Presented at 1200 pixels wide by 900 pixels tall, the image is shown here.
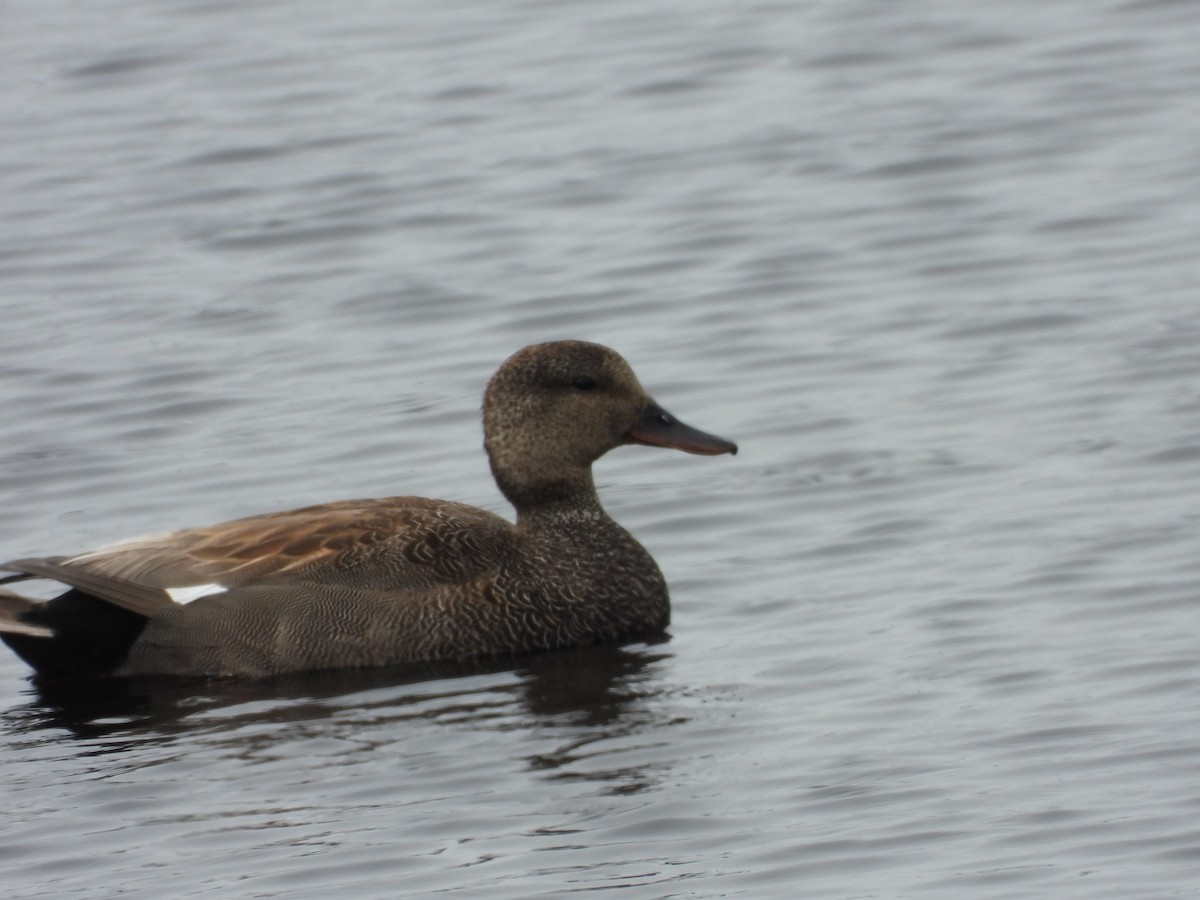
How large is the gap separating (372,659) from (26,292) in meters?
6.41

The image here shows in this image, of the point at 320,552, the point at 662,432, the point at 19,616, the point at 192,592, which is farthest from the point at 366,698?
the point at 662,432

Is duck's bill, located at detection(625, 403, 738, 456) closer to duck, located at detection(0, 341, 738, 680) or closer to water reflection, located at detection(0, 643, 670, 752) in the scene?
duck, located at detection(0, 341, 738, 680)

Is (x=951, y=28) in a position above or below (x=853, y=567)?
above

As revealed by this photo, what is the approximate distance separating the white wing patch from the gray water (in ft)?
1.13

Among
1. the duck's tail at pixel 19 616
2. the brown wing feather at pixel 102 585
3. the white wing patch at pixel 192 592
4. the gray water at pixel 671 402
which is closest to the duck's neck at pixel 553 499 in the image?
the gray water at pixel 671 402

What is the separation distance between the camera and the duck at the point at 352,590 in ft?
29.9

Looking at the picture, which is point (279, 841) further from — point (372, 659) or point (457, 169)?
point (457, 169)

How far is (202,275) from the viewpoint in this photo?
1477 cm

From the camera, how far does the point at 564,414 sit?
9664 millimetres

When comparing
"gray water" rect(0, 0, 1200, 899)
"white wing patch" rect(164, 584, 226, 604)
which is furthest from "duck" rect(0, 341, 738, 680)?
"gray water" rect(0, 0, 1200, 899)

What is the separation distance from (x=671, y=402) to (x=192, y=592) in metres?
3.41

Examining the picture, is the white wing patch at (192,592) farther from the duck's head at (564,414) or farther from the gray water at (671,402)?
the duck's head at (564,414)

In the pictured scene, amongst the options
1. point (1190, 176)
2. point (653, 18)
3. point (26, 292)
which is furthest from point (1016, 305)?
point (653, 18)

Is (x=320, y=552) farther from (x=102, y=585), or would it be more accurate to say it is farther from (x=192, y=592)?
(x=102, y=585)
